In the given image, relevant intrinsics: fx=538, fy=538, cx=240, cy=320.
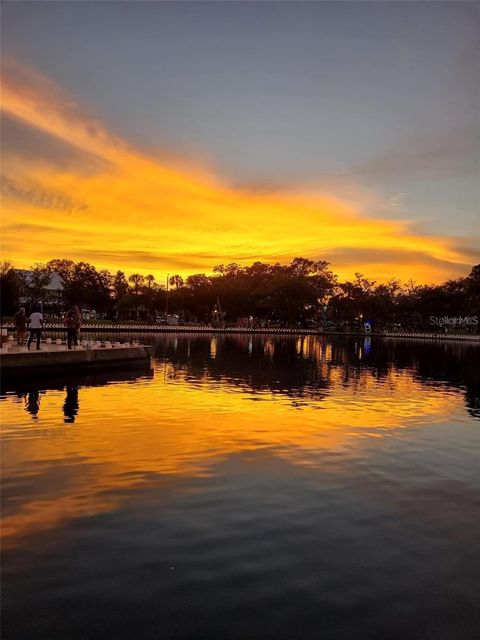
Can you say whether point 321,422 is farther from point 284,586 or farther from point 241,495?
point 284,586

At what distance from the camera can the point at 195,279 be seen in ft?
400

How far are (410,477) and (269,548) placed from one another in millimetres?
4921

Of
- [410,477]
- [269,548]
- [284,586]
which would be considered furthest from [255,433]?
[284,586]

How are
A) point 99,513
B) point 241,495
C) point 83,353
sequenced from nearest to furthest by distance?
point 99,513, point 241,495, point 83,353

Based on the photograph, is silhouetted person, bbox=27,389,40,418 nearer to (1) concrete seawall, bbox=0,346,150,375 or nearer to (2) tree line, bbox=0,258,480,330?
(1) concrete seawall, bbox=0,346,150,375

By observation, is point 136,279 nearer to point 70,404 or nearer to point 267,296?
point 267,296

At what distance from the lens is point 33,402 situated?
60.5 feet

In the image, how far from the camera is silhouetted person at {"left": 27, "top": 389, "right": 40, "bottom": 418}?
661 inches

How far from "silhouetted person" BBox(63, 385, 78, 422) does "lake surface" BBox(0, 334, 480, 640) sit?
0.71 feet

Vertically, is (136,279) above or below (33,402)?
above

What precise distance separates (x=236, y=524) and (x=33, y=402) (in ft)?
40.2

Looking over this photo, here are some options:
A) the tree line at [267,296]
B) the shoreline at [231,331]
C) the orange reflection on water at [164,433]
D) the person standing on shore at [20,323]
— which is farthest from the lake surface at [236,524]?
the tree line at [267,296]

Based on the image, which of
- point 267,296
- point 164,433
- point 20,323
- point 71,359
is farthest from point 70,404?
point 267,296

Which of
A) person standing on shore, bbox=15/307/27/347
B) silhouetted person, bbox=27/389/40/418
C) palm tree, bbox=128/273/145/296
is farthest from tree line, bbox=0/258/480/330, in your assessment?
silhouetted person, bbox=27/389/40/418
